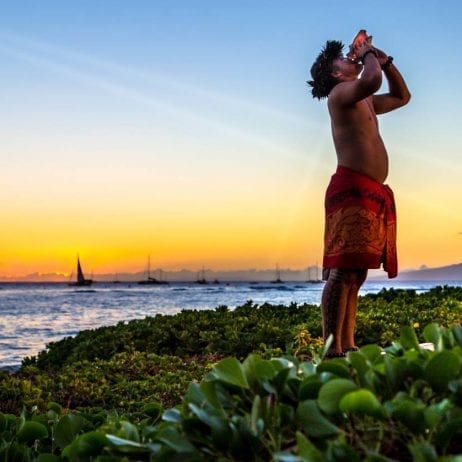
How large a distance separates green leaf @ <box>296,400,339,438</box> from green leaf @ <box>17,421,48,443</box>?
0.98 m

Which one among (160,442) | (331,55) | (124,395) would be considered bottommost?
(124,395)

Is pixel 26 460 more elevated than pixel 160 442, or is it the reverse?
pixel 160 442

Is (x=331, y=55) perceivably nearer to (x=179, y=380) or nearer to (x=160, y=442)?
(x=179, y=380)

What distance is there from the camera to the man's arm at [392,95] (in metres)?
5.73

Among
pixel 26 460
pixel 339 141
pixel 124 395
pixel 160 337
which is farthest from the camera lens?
pixel 160 337

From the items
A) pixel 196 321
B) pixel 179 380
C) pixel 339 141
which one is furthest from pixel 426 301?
pixel 339 141

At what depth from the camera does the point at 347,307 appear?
5258 millimetres

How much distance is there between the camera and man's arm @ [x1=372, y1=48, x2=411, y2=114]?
573 cm

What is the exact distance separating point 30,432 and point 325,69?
4023 mm

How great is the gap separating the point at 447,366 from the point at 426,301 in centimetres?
1006

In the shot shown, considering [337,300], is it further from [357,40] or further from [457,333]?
[457,333]

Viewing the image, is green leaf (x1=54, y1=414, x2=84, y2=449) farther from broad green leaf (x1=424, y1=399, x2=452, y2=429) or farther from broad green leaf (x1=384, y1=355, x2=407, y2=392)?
broad green leaf (x1=424, y1=399, x2=452, y2=429)

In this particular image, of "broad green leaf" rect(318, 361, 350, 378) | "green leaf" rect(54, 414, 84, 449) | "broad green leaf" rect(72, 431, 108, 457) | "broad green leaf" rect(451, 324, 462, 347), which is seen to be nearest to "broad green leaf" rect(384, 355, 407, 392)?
"broad green leaf" rect(318, 361, 350, 378)

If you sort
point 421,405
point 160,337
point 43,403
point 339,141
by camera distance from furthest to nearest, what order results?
point 160,337 < point 43,403 < point 339,141 < point 421,405
